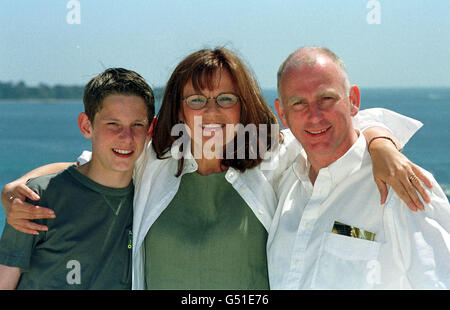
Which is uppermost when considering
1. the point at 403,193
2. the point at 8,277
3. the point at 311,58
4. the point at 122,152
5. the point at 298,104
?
the point at 311,58

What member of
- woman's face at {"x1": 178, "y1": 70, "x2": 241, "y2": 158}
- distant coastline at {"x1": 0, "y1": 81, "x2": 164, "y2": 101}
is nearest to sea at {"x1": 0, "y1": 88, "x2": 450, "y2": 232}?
distant coastline at {"x1": 0, "y1": 81, "x2": 164, "y2": 101}

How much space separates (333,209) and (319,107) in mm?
519

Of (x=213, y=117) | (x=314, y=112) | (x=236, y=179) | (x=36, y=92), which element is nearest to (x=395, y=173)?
(x=314, y=112)

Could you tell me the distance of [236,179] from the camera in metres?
2.99

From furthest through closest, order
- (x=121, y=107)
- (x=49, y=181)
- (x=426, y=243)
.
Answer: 1. (x=121, y=107)
2. (x=49, y=181)
3. (x=426, y=243)

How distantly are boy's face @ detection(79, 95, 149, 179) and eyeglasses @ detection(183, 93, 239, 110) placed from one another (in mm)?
265

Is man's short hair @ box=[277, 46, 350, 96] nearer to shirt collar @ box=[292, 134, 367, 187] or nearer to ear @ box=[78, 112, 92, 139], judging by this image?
shirt collar @ box=[292, 134, 367, 187]

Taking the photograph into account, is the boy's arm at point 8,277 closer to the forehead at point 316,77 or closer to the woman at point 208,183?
the woman at point 208,183

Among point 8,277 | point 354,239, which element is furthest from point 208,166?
point 8,277

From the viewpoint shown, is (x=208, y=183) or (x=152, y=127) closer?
(x=208, y=183)

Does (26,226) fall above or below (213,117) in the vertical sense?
below

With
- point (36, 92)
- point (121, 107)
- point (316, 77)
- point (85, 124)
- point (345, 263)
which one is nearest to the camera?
point (345, 263)

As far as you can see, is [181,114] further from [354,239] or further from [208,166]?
[354,239]

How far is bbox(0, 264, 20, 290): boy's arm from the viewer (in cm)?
270
